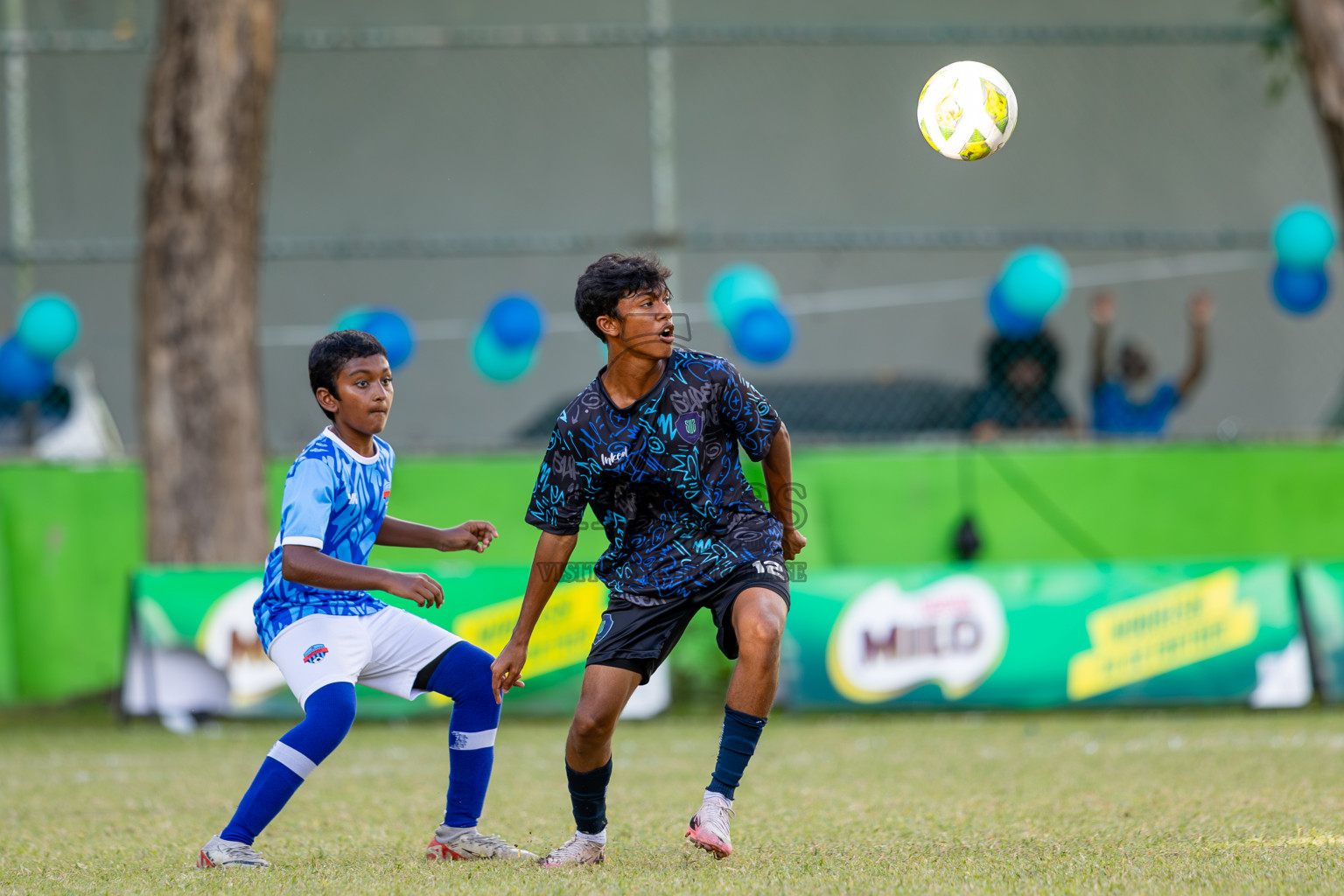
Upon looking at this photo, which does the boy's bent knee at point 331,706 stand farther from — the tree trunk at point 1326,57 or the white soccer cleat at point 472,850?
the tree trunk at point 1326,57

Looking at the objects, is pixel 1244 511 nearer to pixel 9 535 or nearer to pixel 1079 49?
pixel 1079 49

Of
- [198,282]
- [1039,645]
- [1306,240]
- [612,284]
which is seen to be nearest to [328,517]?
[612,284]

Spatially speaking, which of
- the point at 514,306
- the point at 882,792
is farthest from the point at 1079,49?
the point at 882,792

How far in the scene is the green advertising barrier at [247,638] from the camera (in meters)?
9.03

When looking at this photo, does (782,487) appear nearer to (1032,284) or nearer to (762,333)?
(762,333)

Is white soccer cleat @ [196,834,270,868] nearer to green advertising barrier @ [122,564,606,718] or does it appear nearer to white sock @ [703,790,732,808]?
white sock @ [703,790,732,808]

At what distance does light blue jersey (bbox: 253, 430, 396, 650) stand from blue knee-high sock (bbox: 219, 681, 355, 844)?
0.94ft

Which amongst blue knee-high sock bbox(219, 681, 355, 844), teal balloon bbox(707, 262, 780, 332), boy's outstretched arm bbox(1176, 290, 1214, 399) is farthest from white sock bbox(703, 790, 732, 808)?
boy's outstretched arm bbox(1176, 290, 1214, 399)

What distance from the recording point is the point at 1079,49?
1431 centimetres

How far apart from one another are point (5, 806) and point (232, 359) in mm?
4326

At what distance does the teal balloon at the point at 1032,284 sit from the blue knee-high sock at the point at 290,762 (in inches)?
273

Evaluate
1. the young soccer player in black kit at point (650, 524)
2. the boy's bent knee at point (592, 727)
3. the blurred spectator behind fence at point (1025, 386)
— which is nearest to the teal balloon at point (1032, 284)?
the blurred spectator behind fence at point (1025, 386)

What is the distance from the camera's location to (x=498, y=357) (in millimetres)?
10641

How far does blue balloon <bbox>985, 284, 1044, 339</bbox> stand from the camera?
1046cm
